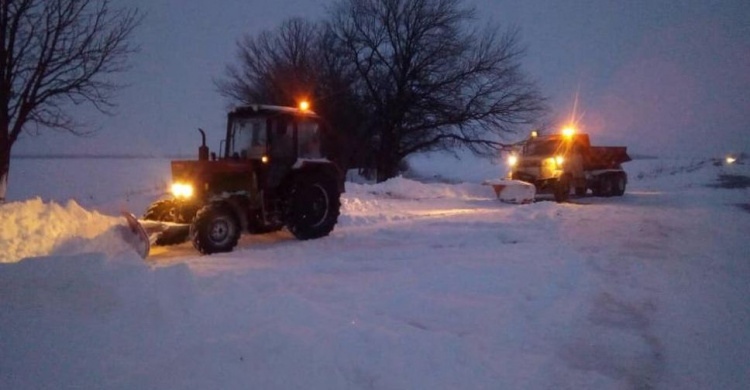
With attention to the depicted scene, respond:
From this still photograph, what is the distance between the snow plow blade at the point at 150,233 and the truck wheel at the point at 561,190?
14639 mm

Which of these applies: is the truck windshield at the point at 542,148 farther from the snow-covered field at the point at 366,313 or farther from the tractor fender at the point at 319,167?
the tractor fender at the point at 319,167

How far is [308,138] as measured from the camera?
1034cm

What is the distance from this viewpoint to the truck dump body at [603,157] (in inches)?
914

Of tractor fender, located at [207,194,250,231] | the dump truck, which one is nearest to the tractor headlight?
tractor fender, located at [207,194,250,231]

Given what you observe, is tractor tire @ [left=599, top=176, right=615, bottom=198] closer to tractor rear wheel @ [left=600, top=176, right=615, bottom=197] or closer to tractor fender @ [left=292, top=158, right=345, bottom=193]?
tractor rear wheel @ [left=600, top=176, right=615, bottom=197]

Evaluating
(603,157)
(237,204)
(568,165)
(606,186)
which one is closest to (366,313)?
(237,204)

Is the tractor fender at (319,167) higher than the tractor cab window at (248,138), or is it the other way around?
the tractor cab window at (248,138)

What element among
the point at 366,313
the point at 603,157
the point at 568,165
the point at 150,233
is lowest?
the point at 366,313

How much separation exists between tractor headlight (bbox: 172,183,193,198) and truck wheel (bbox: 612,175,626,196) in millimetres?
19682

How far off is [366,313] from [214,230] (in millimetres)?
4213

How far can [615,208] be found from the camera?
1716 cm

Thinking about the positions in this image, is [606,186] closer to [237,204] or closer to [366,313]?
[237,204]

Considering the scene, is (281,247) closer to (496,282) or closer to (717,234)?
(496,282)

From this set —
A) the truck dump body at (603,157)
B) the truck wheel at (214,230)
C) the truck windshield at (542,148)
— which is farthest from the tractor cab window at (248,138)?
the truck dump body at (603,157)
